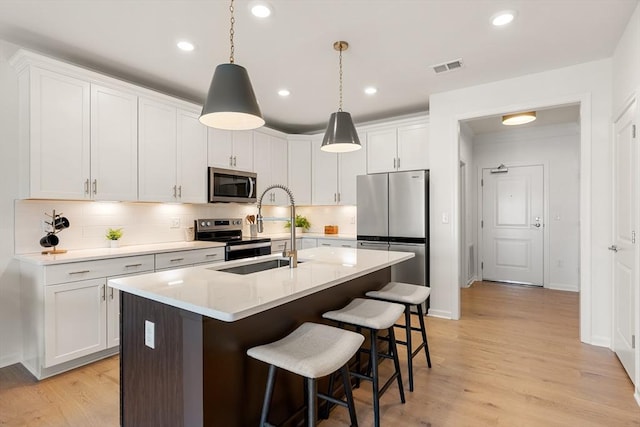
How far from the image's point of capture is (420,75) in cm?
345

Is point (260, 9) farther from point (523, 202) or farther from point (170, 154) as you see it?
point (523, 202)

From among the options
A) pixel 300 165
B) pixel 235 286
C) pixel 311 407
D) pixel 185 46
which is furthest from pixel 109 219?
pixel 311 407

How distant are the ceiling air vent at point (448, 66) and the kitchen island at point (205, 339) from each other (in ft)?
7.57

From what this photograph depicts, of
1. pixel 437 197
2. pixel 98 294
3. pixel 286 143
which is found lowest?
pixel 98 294

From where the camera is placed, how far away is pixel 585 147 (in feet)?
10.4

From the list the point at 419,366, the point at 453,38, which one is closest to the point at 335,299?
the point at 419,366

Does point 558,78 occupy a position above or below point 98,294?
above

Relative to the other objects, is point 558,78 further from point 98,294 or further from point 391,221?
point 98,294

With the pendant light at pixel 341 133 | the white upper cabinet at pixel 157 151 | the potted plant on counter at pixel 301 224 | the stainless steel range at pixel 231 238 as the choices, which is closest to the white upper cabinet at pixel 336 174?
the potted plant on counter at pixel 301 224

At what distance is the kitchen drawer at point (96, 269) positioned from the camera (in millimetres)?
2496

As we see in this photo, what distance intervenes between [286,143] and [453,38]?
3.01 m

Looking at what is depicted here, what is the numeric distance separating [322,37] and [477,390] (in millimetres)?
2856

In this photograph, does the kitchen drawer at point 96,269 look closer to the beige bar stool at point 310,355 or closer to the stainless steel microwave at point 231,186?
the stainless steel microwave at point 231,186

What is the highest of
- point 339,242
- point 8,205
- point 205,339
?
point 8,205
